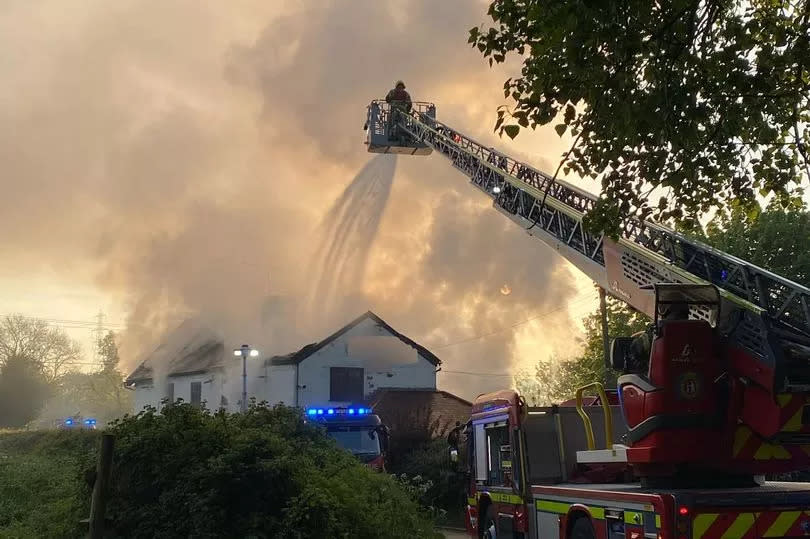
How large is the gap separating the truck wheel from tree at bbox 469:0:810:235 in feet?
10.7

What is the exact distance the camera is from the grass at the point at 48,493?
9.49 metres

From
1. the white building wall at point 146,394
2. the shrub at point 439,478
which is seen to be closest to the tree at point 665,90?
the shrub at point 439,478

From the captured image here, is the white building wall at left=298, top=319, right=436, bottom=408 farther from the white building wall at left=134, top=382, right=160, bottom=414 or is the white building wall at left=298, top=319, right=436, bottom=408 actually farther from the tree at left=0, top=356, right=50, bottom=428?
the tree at left=0, top=356, right=50, bottom=428

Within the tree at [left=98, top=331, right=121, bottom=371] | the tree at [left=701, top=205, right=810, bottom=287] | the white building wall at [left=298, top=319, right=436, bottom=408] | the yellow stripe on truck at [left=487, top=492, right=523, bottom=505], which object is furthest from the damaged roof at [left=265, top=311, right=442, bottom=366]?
the tree at [left=98, top=331, right=121, bottom=371]

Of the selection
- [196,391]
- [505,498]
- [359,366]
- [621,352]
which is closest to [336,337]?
[359,366]

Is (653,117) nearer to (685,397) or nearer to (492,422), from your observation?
(685,397)

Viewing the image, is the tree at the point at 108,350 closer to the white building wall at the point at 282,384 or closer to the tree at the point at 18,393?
the tree at the point at 18,393

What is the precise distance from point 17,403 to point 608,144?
53855 millimetres

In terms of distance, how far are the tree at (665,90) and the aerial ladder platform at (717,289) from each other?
2.50ft

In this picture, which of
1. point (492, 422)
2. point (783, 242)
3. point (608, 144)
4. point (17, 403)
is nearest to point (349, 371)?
point (783, 242)

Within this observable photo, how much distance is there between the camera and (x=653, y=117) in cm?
754

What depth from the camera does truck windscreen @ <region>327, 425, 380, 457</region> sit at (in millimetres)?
16658

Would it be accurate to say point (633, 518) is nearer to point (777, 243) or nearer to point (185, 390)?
point (777, 243)

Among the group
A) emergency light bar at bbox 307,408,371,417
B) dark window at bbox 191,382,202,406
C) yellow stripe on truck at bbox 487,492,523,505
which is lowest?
yellow stripe on truck at bbox 487,492,523,505
